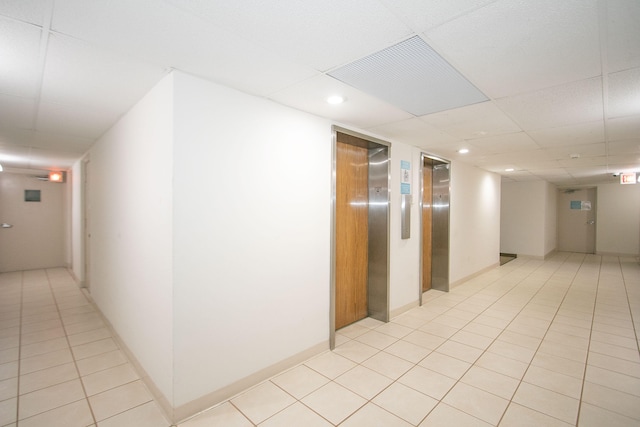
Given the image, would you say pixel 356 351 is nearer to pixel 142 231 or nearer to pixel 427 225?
pixel 142 231

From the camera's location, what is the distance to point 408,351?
11.3ft

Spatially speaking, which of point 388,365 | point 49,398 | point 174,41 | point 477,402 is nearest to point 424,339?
point 388,365

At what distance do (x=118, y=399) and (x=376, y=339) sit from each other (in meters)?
2.82

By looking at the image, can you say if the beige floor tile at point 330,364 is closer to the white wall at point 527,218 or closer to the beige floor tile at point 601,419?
the beige floor tile at point 601,419

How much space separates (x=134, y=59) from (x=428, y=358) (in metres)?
3.99

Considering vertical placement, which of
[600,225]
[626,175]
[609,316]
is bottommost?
[609,316]

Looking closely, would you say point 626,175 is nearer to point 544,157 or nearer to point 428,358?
point 544,157

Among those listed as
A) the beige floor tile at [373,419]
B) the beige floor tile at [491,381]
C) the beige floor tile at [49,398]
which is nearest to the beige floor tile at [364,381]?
the beige floor tile at [373,419]

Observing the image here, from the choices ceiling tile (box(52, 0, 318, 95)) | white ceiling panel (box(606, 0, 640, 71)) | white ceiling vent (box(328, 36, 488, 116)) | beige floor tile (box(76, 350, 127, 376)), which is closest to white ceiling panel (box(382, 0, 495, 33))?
white ceiling vent (box(328, 36, 488, 116))

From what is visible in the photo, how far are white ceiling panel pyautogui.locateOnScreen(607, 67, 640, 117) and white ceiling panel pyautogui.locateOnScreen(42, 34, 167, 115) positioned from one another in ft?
11.9

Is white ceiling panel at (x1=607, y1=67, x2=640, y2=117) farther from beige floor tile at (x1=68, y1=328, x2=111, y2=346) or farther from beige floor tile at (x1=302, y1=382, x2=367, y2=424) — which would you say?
beige floor tile at (x1=68, y1=328, x2=111, y2=346)

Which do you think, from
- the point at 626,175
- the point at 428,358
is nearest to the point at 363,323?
the point at 428,358

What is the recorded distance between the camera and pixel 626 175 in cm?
783

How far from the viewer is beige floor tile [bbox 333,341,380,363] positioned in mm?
3299
